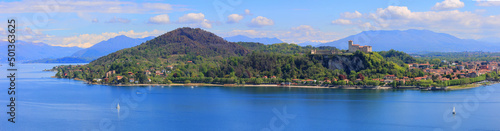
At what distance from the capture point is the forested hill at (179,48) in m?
68.6

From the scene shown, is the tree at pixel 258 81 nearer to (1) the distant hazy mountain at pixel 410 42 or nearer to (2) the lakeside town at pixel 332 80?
(2) the lakeside town at pixel 332 80

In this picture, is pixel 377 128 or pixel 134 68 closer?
pixel 377 128

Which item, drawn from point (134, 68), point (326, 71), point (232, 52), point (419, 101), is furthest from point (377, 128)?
point (232, 52)

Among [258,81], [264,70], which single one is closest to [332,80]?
[258,81]

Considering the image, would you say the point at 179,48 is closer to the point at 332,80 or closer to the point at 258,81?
the point at 258,81

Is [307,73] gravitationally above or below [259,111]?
above

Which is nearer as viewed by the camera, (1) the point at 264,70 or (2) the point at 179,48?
(1) the point at 264,70

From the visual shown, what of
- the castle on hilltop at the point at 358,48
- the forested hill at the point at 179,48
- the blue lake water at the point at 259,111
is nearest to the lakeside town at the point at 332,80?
the castle on hilltop at the point at 358,48

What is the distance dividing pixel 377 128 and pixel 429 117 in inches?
164

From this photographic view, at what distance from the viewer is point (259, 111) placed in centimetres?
2581

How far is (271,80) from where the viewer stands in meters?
44.6

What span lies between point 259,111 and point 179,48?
51301 millimetres

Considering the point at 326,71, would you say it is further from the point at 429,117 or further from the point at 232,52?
the point at 232,52

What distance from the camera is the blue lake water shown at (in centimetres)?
2161
